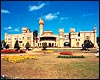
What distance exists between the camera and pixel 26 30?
3730 inches

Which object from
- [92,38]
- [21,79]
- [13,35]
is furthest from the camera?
[13,35]

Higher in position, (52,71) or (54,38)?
(54,38)

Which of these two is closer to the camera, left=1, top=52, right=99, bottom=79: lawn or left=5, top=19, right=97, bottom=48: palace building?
left=1, top=52, right=99, bottom=79: lawn

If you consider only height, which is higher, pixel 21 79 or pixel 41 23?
pixel 41 23

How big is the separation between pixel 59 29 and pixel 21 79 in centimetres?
8933

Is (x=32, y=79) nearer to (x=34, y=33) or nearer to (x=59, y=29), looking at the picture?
(x=34, y=33)

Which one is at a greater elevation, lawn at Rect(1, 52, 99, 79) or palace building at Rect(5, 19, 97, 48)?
palace building at Rect(5, 19, 97, 48)

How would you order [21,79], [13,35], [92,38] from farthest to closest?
[13,35], [92,38], [21,79]

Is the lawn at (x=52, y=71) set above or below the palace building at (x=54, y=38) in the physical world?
below

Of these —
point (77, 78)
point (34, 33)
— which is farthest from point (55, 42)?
point (77, 78)

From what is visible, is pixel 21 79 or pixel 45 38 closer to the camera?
pixel 21 79

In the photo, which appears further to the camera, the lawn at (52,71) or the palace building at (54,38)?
the palace building at (54,38)

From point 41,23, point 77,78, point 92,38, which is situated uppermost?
point 41,23

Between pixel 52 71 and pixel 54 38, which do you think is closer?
pixel 52 71
